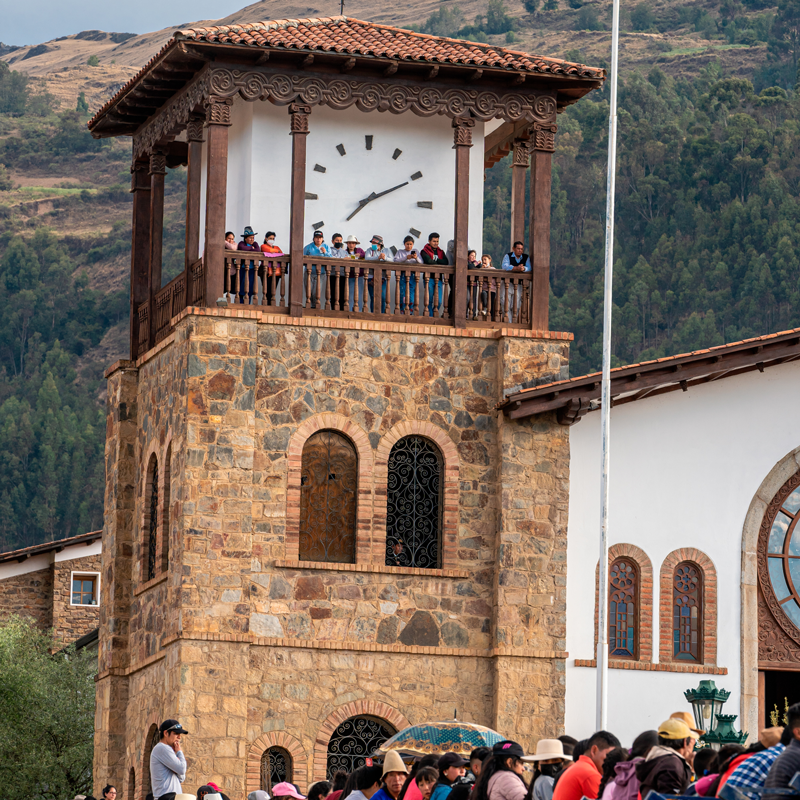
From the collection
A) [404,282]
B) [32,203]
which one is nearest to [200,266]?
[404,282]

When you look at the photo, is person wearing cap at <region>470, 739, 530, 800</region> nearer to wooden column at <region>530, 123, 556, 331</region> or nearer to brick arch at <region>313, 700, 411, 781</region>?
brick arch at <region>313, 700, 411, 781</region>

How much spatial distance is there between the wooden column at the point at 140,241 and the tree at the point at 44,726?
A: 26.4 ft

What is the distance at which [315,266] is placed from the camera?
25.3m

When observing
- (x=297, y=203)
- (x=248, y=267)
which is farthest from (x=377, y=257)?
(x=248, y=267)

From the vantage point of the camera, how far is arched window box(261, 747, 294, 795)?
24031 mm

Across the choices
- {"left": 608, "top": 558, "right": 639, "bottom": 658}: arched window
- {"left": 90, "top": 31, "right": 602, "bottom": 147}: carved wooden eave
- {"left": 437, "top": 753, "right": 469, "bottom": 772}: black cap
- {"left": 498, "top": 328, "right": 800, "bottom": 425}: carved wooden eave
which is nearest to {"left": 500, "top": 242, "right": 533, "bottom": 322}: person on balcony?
{"left": 498, "top": 328, "right": 800, "bottom": 425}: carved wooden eave

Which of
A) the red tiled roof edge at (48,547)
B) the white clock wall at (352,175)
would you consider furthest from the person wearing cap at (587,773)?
the red tiled roof edge at (48,547)

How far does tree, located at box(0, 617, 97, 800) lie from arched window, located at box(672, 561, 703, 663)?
12.2 metres

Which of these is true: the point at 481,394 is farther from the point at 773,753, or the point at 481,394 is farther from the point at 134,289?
the point at 773,753

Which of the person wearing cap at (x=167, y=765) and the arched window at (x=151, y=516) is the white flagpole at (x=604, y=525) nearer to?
the person wearing cap at (x=167, y=765)

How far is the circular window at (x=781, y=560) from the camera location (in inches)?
994

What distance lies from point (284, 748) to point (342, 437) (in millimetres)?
4202

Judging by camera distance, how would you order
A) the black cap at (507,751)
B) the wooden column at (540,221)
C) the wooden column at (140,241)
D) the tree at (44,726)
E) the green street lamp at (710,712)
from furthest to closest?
the tree at (44,726) → the wooden column at (140,241) → the wooden column at (540,221) → the green street lamp at (710,712) → the black cap at (507,751)

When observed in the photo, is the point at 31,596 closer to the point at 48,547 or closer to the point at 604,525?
the point at 48,547
